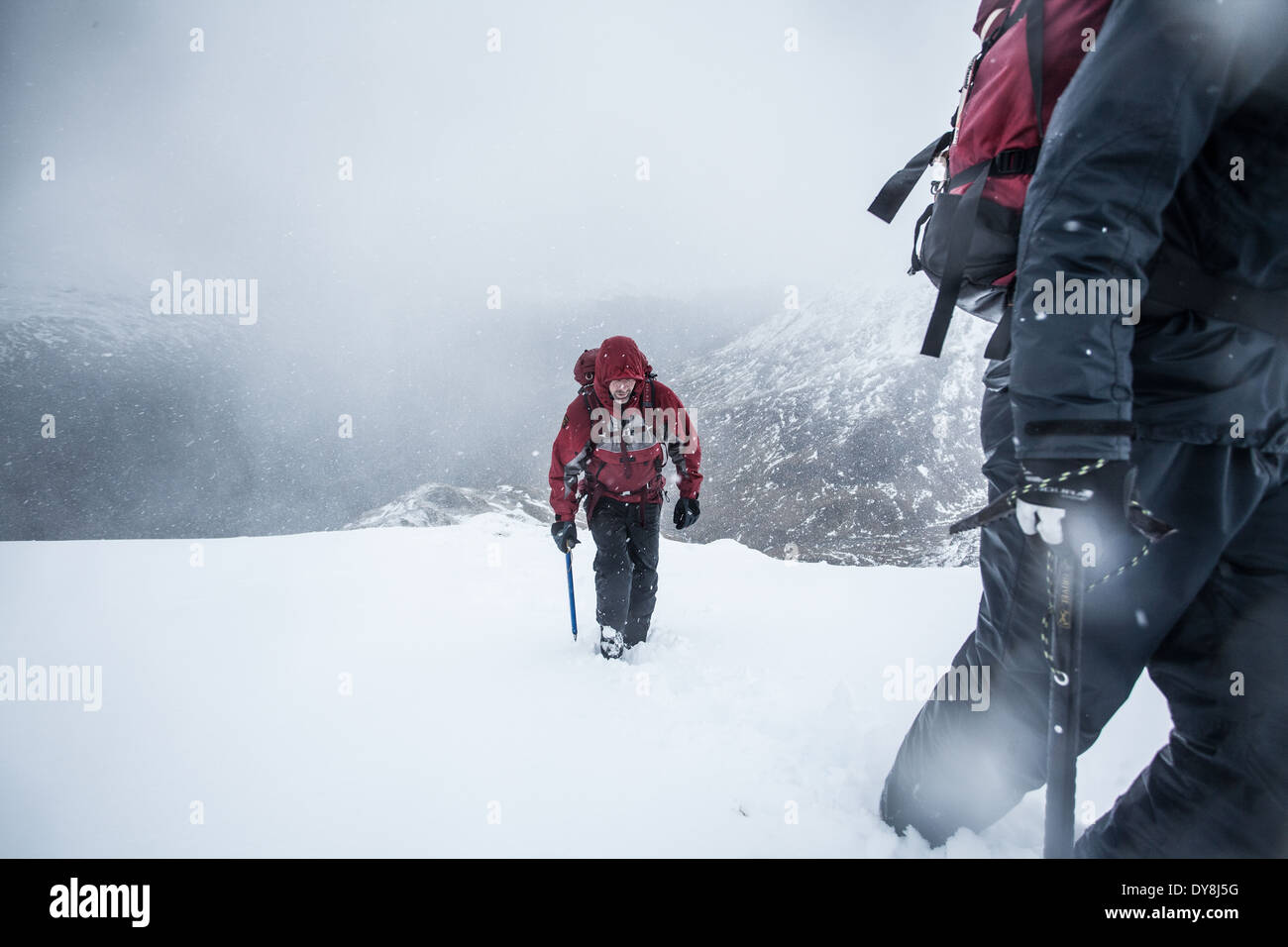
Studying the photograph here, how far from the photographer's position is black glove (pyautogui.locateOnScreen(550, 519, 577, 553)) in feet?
14.7

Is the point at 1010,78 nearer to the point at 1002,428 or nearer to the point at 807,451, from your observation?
the point at 1002,428

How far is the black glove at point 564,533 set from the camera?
4473mm

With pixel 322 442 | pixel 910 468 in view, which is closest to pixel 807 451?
pixel 910 468

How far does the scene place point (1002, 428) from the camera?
5.61ft

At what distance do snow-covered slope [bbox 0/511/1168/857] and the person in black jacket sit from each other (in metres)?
0.93

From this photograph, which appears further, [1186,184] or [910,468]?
[910,468]

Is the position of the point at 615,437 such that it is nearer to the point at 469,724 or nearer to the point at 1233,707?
the point at 469,724

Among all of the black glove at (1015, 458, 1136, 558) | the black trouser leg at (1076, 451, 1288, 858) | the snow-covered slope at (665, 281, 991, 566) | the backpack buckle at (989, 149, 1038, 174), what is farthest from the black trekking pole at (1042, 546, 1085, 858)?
the snow-covered slope at (665, 281, 991, 566)

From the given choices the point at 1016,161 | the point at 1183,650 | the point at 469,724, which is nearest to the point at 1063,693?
the point at 1183,650

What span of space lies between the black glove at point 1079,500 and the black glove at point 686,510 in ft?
10.9

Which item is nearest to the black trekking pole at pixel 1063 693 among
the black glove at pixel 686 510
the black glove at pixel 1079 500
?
the black glove at pixel 1079 500

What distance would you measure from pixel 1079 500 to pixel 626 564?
319 cm

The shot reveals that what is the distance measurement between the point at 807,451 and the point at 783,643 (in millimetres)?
137892

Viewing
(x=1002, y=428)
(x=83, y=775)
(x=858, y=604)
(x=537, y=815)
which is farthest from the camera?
(x=858, y=604)
